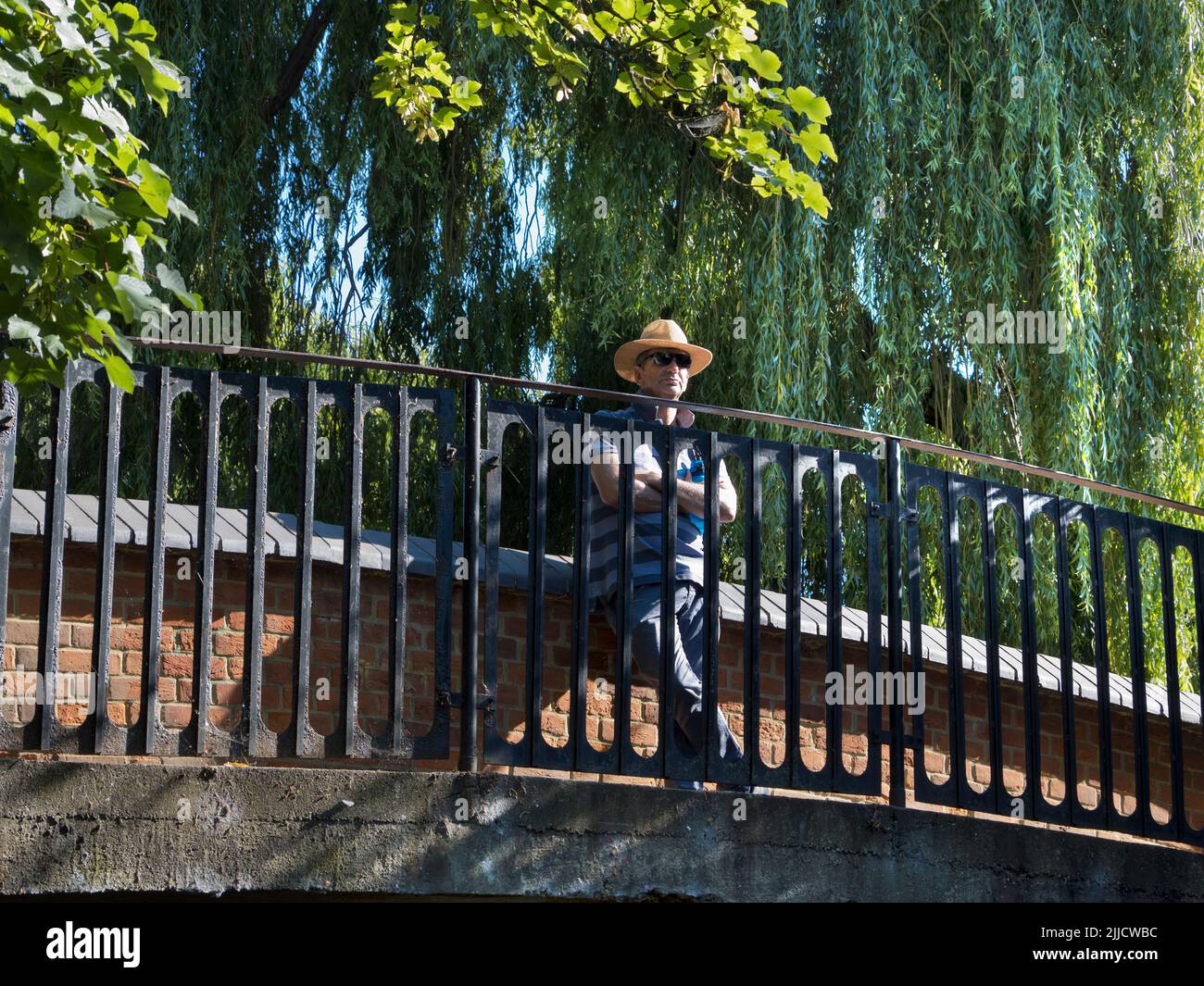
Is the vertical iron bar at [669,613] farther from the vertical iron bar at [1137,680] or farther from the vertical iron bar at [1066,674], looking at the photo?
the vertical iron bar at [1137,680]

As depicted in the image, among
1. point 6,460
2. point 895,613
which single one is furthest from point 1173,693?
point 6,460

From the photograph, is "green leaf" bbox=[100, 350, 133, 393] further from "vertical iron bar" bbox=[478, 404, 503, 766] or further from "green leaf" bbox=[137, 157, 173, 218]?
"vertical iron bar" bbox=[478, 404, 503, 766]

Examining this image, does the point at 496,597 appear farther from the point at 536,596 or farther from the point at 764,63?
the point at 764,63

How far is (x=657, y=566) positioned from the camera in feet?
18.2

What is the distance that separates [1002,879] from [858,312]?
4702 millimetres

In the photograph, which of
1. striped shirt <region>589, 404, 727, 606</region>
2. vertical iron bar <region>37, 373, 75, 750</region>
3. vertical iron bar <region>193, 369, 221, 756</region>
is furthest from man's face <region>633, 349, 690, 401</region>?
vertical iron bar <region>37, 373, 75, 750</region>

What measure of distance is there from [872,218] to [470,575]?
510cm

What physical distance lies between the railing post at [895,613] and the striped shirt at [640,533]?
1.91 feet

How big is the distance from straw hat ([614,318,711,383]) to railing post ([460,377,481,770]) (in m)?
1.29

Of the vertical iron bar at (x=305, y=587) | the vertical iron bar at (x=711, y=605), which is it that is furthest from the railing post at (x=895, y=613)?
the vertical iron bar at (x=305, y=587)

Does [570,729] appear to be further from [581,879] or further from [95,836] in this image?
[95,836]

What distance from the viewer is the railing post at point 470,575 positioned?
483cm

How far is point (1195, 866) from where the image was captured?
5816mm

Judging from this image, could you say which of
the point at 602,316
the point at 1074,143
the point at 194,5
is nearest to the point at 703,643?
the point at 602,316
